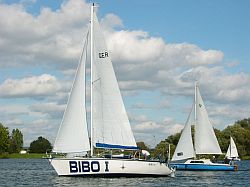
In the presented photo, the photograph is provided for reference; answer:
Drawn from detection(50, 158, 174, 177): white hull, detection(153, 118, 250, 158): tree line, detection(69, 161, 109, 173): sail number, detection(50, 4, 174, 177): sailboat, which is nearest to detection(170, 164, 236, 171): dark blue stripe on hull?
detection(50, 4, 174, 177): sailboat

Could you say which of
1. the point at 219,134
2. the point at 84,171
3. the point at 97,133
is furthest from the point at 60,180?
the point at 219,134

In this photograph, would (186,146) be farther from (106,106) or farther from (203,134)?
(106,106)

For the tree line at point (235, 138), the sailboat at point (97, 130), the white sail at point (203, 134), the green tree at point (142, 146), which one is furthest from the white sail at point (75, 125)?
the tree line at point (235, 138)

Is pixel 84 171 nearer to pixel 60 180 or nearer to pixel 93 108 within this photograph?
pixel 60 180

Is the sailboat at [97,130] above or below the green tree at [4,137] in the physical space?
below

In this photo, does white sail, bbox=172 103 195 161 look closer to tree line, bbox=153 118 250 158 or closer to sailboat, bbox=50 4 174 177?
sailboat, bbox=50 4 174 177

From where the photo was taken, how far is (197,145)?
84.4 metres

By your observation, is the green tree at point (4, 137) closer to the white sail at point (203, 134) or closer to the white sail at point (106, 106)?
the white sail at point (203, 134)

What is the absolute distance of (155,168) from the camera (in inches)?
2135

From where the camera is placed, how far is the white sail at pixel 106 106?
2121 inches

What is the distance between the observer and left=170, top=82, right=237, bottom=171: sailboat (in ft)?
269

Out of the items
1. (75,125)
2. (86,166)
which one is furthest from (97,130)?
(86,166)

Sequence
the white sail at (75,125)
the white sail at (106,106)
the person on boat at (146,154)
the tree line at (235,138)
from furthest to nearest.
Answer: the tree line at (235,138)
the person on boat at (146,154)
the white sail at (106,106)
the white sail at (75,125)

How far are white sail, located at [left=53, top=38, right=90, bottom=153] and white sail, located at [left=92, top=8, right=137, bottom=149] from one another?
1.14 meters
